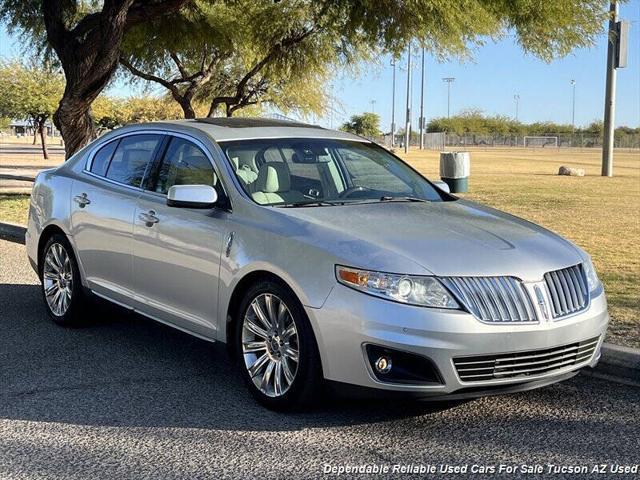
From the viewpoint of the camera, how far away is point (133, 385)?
A: 5.02m

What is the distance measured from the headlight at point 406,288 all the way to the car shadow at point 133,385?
670mm

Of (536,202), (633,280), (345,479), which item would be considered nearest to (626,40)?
(536,202)

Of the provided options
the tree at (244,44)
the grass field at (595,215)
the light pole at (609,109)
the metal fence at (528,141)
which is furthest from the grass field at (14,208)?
the metal fence at (528,141)

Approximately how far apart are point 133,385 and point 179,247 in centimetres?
94

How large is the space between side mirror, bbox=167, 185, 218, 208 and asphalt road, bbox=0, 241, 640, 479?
1183 mm

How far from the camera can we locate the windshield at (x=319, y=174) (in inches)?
201

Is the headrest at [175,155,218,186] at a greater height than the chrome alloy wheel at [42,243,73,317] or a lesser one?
greater

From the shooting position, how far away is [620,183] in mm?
24156

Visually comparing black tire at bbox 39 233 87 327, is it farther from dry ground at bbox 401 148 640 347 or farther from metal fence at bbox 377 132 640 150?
metal fence at bbox 377 132 640 150

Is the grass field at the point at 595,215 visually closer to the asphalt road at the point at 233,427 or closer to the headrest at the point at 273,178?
the asphalt road at the point at 233,427

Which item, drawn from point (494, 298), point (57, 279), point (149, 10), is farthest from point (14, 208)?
point (494, 298)

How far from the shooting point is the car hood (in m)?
4.05

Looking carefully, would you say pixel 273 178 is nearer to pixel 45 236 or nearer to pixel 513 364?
pixel 513 364

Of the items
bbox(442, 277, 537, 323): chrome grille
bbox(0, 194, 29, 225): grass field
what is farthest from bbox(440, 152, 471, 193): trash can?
bbox(442, 277, 537, 323): chrome grille
